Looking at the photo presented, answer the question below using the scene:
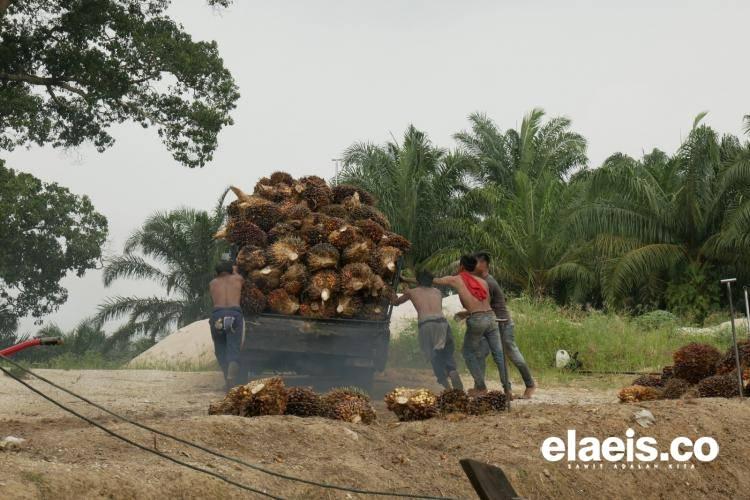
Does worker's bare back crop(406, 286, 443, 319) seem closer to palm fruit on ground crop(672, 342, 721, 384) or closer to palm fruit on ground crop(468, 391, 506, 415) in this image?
palm fruit on ground crop(468, 391, 506, 415)

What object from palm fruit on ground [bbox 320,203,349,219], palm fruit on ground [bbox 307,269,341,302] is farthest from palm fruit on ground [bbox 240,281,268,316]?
palm fruit on ground [bbox 320,203,349,219]

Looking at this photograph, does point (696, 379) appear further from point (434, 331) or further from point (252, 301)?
point (252, 301)

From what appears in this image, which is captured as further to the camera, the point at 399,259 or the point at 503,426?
the point at 399,259

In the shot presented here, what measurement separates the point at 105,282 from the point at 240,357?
18316 mm

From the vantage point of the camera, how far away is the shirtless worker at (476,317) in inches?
457

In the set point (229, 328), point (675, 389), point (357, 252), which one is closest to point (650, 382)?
point (675, 389)

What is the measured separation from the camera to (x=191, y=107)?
22109 mm

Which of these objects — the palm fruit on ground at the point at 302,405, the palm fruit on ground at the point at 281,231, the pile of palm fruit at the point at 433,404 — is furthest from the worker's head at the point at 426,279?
the palm fruit on ground at the point at 302,405

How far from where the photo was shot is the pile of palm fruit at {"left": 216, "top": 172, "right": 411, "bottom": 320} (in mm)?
12602

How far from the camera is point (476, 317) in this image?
38.1 feet

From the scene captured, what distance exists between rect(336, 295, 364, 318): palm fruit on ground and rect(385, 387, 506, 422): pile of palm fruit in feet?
8.73

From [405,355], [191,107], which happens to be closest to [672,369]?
[405,355]

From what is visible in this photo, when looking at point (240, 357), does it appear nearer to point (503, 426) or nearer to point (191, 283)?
point (503, 426)

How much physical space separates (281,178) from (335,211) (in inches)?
41.1
